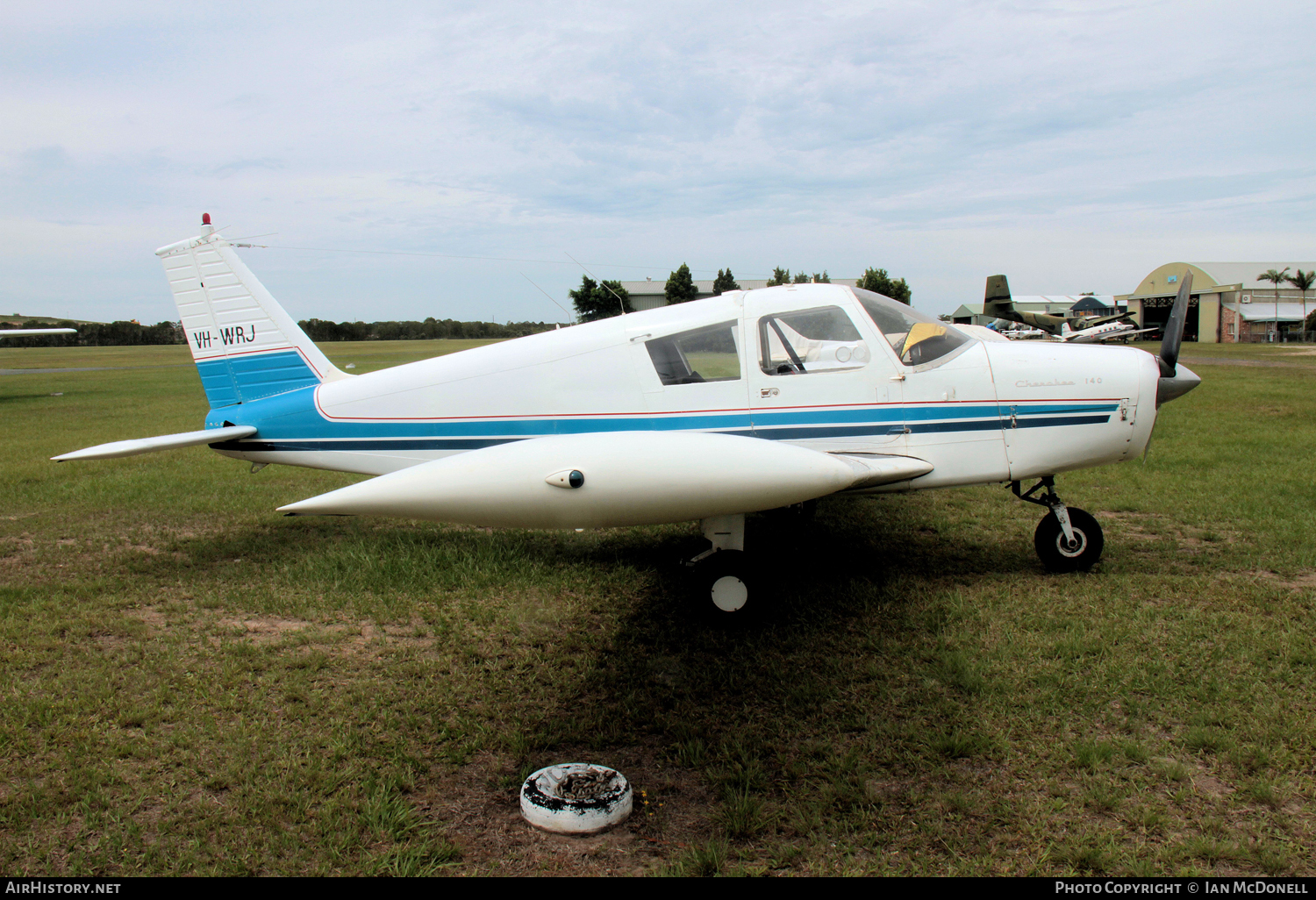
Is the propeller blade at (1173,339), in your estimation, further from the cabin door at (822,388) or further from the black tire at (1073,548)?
the cabin door at (822,388)

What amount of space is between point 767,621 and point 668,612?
695mm

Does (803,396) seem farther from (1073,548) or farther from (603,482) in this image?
(1073,548)

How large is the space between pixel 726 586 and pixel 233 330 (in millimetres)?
5126

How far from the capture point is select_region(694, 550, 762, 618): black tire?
15.7ft

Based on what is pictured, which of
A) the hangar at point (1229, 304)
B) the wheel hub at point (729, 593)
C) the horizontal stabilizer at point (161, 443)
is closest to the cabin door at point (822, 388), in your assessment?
the wheel hub at point (729, 593)

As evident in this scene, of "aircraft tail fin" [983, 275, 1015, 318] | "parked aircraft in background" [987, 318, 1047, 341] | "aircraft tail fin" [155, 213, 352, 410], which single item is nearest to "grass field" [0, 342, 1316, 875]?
"aircraft tail fin" [155, 213, 352, 410]

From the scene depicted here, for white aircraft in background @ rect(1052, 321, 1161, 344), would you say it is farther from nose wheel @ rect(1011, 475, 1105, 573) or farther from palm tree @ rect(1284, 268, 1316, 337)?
palm tree @ rect(1284, 268, 1316, 337)

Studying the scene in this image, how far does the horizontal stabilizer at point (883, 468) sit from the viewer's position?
4586mm

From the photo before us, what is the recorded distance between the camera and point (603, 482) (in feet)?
11.6

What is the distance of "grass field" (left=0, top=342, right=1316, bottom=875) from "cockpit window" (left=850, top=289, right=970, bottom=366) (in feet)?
5.53

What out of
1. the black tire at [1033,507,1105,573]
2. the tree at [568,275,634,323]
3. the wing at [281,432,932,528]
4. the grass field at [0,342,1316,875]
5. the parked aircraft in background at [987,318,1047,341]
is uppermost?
the tree at [568,275,634,323]

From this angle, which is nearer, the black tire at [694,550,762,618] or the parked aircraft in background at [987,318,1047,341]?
the black tire at [694,550,762,618]

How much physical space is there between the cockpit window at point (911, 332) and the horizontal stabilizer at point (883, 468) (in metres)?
0.69
